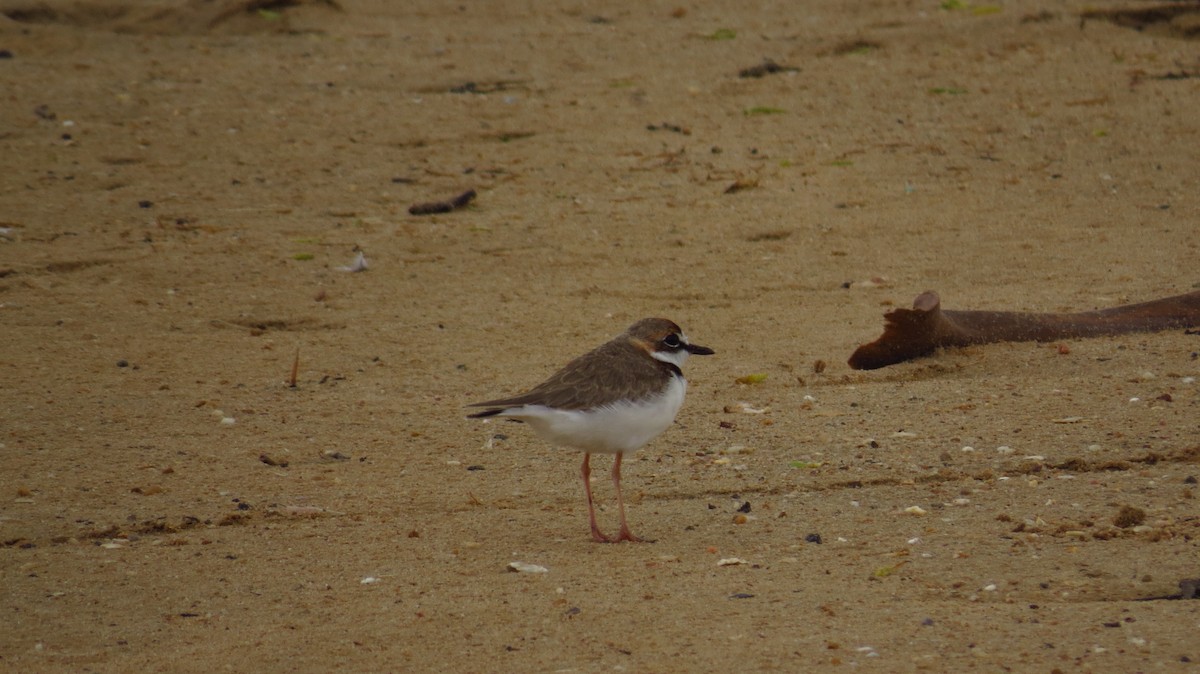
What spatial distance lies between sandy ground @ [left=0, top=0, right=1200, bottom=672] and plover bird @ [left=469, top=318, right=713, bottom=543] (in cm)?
38

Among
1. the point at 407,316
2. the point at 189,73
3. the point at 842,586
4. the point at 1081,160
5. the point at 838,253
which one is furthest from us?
the point at 189,73

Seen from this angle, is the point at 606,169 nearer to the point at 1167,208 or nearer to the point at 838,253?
the point at 838,253

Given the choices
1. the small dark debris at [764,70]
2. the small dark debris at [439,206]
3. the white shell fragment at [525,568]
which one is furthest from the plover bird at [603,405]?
the small dark debris at [764,70]

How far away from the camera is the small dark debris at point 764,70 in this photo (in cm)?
1227

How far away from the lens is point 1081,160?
34.3ft

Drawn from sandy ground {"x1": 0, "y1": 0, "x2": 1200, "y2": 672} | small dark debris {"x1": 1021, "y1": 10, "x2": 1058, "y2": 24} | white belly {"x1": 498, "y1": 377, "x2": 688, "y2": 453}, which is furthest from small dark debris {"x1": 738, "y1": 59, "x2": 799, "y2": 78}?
white belly {"x1": 498, "y1": 377, "x2": 688, "y2": 453}

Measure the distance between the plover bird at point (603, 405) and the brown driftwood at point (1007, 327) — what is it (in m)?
1.83

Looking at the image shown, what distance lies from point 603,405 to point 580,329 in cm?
273

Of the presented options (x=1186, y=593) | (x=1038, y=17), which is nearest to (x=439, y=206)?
(x=1038, y=17)

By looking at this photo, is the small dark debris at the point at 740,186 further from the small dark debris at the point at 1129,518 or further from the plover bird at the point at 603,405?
the small dark debris at the point at 1129,518

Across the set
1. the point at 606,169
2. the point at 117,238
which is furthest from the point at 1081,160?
the point at 117,238

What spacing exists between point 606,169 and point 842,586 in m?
6.13

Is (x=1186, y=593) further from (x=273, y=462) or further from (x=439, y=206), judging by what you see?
(x=439, y=206)

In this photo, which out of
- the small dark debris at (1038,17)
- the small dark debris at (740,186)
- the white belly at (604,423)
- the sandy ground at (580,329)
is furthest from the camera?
the small dark debris at (1038,17)
